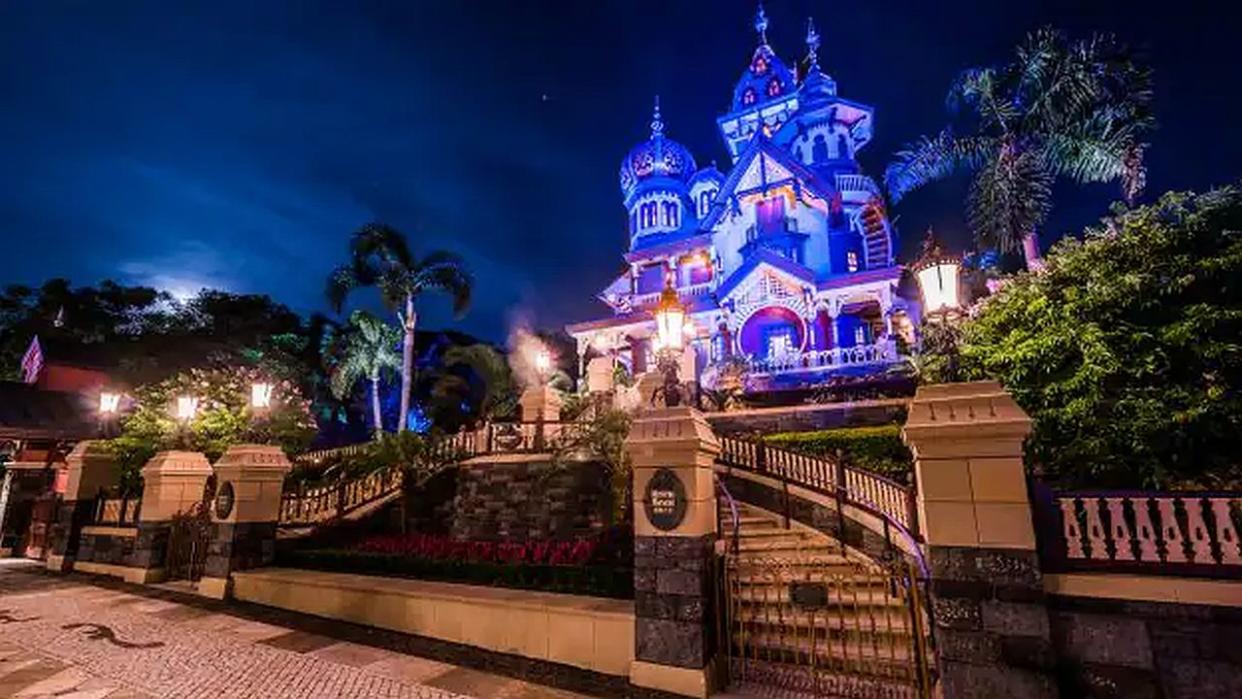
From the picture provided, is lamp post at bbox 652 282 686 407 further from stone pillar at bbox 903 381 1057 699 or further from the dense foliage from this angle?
the dense foliage

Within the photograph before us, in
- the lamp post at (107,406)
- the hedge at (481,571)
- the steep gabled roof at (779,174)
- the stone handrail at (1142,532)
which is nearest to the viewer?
the stone handrail at (1142,532)

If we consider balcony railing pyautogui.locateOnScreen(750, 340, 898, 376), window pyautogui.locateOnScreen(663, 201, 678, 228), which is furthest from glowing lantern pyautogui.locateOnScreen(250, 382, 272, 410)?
window pyautogui.locateOnScreen(663, 201, 678, 228)

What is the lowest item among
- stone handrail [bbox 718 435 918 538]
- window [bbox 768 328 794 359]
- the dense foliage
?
stone handrail [bbox 718 435 918 538]

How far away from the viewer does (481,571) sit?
8914 millimetres

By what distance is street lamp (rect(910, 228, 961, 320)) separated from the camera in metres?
6.16

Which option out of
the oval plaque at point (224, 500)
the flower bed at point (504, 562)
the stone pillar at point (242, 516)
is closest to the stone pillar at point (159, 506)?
the stone pillar at point (242, 516)

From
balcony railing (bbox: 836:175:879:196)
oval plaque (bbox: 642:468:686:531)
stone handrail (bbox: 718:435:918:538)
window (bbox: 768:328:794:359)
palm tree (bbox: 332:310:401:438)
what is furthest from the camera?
balcony railing (bbox: 836:175:879:196)

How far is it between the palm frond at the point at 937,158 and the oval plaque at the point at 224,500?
22.2 meters

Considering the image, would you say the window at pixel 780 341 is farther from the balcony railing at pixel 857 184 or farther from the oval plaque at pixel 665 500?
the oval plaque at pixel 665 500

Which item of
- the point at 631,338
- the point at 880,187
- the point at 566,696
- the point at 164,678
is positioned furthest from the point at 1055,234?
the point at 164,678

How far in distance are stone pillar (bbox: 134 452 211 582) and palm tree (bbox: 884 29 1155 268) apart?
23.3 metres

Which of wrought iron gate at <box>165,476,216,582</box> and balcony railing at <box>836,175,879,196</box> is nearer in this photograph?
wrought iron gate at <box>165,476,216,582</box>

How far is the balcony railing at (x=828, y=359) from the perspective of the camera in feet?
81.2

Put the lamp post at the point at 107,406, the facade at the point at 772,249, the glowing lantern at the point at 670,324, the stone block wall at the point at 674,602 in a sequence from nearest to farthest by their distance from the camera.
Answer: the stone block wall at the point at 674,602, the glowing lantern at the point at 670,324, the lamp post at the point at 107,406, the facade at the point at 772,249
